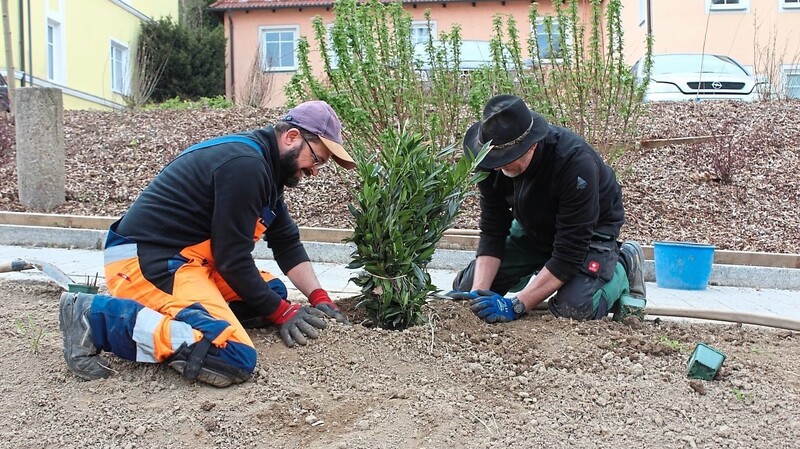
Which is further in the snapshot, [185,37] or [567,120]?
[185,37]

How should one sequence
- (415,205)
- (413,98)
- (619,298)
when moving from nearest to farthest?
(415,205) < (619,298) < (413,98)

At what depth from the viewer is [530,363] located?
3.25 meters

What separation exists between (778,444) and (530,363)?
3.26 ft

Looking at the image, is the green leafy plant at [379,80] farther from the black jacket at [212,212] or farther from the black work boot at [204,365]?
the black work boot at [204,365]

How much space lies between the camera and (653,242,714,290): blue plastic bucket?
20.4 feet

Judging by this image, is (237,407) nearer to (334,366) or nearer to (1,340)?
(334,366)

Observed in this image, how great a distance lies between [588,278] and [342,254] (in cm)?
342

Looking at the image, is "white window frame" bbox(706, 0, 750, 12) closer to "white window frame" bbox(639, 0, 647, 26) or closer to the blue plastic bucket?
"white window frame" bbox(639, 0, 647, 26)

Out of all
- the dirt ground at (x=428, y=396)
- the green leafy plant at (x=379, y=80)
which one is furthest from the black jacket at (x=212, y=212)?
the green leafy plant at (x=379, y=80)

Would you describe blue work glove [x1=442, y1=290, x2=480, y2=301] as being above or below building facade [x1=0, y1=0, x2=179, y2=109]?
below

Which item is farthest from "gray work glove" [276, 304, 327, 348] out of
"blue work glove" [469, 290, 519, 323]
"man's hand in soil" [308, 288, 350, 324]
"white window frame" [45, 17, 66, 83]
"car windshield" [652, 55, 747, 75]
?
"white window frame" [45, 17, 66, 83]

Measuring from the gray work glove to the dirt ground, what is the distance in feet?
0.17

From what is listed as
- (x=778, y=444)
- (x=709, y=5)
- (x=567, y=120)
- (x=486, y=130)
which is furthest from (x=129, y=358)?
(x=709, y=5)

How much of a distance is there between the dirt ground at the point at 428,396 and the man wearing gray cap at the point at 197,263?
0.39 feet
